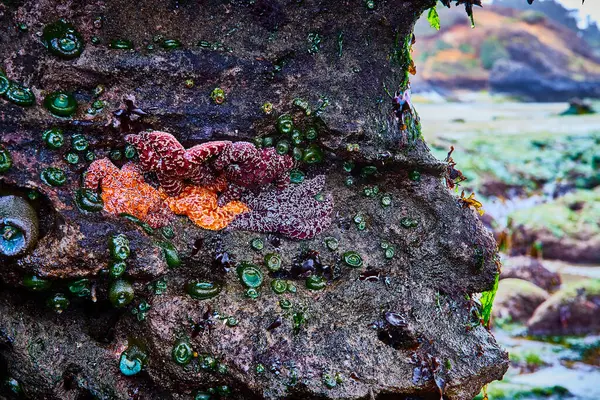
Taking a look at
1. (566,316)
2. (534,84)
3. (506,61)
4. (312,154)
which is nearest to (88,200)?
(312,154)

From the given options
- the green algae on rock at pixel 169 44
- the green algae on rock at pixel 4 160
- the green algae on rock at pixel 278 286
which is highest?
the green algae on rock at pixel 169 44

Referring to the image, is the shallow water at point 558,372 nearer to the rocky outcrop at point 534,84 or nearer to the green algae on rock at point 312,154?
the green algae on rock at point 312,154

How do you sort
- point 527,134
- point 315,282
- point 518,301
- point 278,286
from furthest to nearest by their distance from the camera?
point 527,134 < point 518,301 < point 315,282 < point 278,286

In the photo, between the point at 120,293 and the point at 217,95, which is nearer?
the point at 120,293

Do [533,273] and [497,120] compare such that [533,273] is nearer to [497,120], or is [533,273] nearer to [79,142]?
[79,142]

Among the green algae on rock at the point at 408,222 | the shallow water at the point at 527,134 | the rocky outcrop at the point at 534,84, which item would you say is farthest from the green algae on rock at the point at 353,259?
the rocky outcrop at the point at 534,84

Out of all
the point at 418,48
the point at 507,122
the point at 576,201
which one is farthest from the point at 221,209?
the point at 418,48
